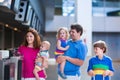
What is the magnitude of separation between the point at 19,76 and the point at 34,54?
1.40 ft

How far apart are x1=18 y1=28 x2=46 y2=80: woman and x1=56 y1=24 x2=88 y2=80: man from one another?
0.40m

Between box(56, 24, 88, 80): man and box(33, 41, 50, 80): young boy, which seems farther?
box(33, 41, 50, 80): young boy

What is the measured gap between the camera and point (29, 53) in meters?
5.10

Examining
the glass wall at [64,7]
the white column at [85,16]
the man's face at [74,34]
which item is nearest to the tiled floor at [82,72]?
the white column at [85,16]

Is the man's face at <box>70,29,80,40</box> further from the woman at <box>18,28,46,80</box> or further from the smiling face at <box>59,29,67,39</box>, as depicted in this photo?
the smiling face at <box>59,29,67,39</box>

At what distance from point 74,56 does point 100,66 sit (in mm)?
459

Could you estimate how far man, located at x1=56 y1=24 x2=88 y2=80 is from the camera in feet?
16.1

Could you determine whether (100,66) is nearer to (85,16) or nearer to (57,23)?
(85,16)

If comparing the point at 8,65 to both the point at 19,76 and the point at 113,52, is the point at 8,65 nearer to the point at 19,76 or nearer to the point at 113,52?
the point at 19,76

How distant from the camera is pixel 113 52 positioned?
32406mm

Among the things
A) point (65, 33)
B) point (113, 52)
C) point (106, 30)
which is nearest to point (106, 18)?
point (106, 30)

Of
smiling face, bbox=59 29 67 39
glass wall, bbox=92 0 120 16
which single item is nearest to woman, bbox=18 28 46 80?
smiling face, bbox=59 29 67 39

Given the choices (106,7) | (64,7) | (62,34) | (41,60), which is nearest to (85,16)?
(62,34)

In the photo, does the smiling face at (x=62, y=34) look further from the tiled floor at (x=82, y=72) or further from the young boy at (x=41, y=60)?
the tiled floor at (x=82, y=72)
